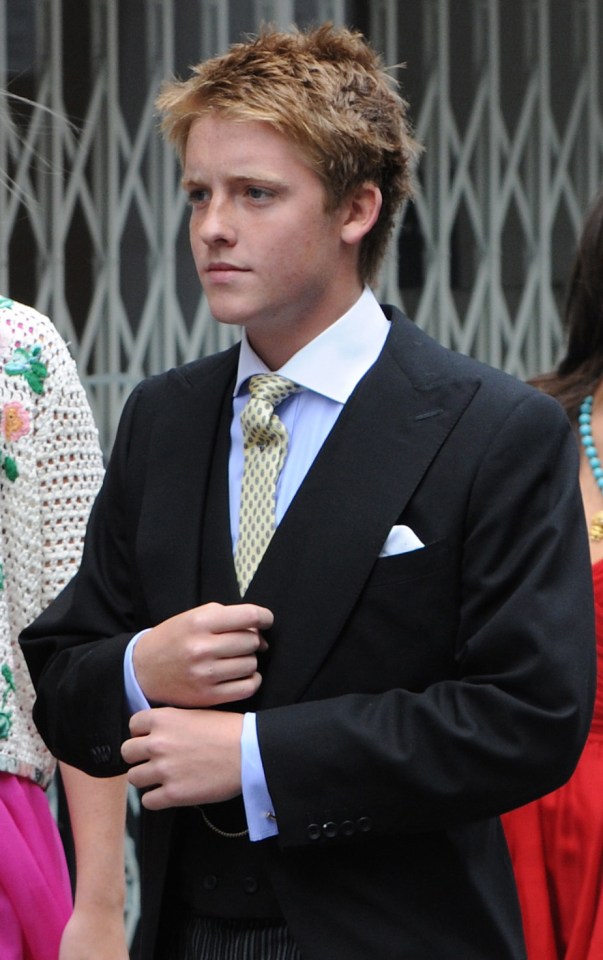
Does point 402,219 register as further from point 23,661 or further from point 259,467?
point 259,467

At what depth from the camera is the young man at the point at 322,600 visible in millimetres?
1914

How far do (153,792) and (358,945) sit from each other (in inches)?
11.3

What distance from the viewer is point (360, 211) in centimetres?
218

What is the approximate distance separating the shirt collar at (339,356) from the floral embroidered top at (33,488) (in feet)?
1.64

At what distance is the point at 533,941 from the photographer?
310 cm

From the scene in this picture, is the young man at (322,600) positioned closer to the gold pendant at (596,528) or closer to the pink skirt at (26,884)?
the pink skirt at (26,884)

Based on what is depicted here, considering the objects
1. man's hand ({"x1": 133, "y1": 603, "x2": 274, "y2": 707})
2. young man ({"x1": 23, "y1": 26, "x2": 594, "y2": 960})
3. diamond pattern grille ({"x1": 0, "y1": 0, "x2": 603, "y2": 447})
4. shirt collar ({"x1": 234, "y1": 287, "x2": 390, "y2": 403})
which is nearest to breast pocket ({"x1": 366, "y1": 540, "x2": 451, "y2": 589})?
young man ({"x1": 23, "y1": 26, "x2": 594, "y2": 960})

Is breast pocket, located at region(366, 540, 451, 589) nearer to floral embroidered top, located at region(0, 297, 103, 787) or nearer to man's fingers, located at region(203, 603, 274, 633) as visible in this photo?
man's fingers, located at region(203, 603, 274, 633)

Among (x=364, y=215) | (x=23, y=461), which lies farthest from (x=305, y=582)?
(x=23, y=461)

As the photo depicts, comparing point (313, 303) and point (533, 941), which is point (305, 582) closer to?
point (313, 303)

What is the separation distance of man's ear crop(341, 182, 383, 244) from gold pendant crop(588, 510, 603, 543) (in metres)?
1.26

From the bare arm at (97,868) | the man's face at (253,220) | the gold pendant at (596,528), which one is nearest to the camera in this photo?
the man's face at (253,220)

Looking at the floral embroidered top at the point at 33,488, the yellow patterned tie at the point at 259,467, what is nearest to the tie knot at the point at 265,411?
the yellow patterned tie at the point at 259,467

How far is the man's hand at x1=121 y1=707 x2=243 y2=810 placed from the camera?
1920mm
